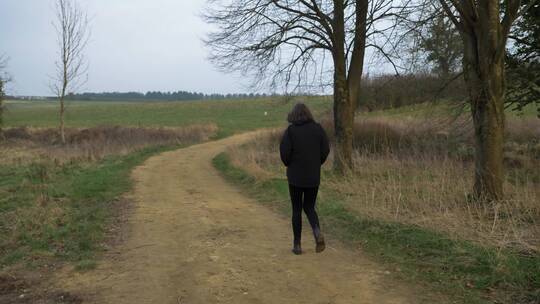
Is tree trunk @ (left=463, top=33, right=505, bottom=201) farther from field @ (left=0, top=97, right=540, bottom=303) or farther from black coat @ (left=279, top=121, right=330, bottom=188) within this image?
black coat @ (left=279, top=121, right=330, bottom=188)

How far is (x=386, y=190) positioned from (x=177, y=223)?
13.5 ft

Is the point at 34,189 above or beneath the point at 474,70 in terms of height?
beneath

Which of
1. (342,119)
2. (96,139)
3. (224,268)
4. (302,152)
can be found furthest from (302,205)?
(96,139)

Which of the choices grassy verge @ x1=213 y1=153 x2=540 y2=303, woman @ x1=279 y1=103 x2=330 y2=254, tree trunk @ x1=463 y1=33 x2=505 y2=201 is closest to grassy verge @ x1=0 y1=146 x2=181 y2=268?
woman @ x1=279 y1=103 x2=330 y2=254

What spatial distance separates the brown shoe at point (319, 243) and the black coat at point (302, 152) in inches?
27.7

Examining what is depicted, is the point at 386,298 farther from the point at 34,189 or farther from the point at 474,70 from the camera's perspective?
the point at 34,189

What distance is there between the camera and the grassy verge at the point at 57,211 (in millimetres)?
7332

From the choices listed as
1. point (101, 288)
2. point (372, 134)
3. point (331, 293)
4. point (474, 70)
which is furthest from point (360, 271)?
point (372, 134)

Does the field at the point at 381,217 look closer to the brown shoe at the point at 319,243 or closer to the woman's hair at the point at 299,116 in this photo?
the brown shoe at the point at 319,243

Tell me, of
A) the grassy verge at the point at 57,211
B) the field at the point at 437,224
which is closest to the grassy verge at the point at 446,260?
the field at the point at 437,224

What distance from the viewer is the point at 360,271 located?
20.2 feet

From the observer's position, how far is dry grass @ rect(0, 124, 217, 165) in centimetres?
2806

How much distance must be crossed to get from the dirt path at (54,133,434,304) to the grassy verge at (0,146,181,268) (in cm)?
66

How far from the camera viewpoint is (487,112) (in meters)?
8.76
